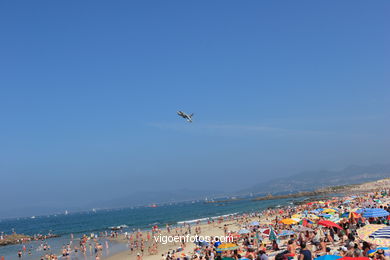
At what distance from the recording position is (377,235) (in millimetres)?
12227

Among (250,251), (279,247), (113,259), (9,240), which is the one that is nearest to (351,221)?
(279,247)

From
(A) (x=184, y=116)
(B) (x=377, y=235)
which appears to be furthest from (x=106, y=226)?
(B) (x=377, y=235)

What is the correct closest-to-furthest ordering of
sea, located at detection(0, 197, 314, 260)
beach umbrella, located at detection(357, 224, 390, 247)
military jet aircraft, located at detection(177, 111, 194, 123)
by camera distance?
beach umbrella, located at detection(357, 224, 390, 247)
military jet aircraft, located at detection(177, 111, 194, 123)
sea, located at detection(0, 197, 314, 260)

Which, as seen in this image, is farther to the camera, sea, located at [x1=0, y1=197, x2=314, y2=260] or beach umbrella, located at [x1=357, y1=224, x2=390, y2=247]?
sea, located at [x1=0, y1=197, x2=314, y2=260]

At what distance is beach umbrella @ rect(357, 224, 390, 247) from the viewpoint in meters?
11.9

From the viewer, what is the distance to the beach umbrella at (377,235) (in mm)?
11914

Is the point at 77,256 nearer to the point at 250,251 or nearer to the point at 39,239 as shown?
the point at 250,251

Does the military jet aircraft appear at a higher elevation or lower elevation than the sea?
higher

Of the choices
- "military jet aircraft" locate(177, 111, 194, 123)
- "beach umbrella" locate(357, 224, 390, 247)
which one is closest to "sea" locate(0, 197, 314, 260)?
"military jet aircraft" locate(177, 111, 194, 123)

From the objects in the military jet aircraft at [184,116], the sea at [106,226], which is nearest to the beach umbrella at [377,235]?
the military jet aircraft at [184,116]

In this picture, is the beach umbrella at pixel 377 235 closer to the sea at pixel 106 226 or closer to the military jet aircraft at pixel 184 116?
the military jet aircraft at pixel 184 116

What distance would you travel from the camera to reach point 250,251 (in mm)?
17531

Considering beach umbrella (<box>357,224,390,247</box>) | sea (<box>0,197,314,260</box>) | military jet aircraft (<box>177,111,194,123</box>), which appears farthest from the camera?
sea (<box>0,197,314,260</box>)

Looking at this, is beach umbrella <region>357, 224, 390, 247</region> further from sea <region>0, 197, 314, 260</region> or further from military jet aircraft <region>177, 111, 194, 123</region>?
sea <region>0, 197, 314, 260</region>
